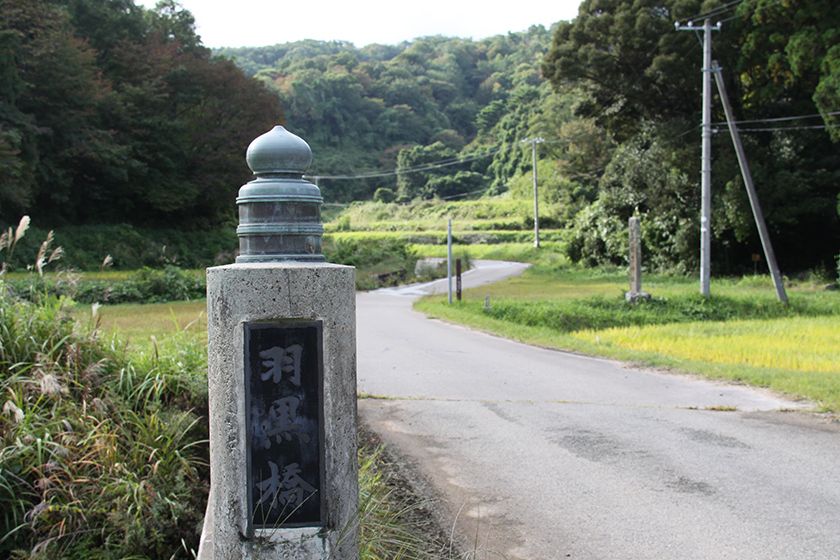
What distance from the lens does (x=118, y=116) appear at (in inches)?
1355

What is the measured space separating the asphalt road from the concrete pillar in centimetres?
156

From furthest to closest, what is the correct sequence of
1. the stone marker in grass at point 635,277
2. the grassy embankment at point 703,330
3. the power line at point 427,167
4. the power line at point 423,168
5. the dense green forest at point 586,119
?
the power line at point 423,168
the power line at point 427,167
the dense green forest at point 586,119
the stone marker in grass at point 635,277
the grassy embankment at point 703,330

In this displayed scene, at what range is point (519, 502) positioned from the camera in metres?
5.60

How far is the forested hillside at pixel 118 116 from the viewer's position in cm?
2950

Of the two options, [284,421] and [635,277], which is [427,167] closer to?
[635,277]

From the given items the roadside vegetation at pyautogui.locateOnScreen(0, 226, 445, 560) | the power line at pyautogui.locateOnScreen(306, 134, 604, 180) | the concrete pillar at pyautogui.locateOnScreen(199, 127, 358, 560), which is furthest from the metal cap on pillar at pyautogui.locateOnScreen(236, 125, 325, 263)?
the power line at pyautogui.locateOnScreen(306, 134, 604, 180)

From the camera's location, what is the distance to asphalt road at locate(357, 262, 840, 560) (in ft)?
16.1

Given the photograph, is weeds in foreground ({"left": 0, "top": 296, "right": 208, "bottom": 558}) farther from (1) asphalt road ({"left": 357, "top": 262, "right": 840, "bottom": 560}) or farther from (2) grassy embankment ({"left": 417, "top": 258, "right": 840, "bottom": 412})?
(2) grassy embankment ({"left": 417, "top": 258, "right": 840, "bottom": 412})

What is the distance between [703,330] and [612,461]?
11.1m

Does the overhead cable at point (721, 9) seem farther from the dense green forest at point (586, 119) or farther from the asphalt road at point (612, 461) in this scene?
the asphalt road at point (612, 461)

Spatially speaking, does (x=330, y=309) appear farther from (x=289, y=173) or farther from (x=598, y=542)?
(x=598, y=542)

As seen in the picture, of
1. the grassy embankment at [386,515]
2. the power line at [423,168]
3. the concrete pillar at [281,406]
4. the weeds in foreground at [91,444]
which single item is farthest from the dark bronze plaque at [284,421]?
the power line at [423,168]

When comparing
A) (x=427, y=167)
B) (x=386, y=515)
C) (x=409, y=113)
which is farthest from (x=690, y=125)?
(x=409, y=113)

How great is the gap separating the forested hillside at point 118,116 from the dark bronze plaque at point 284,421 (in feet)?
88.2
